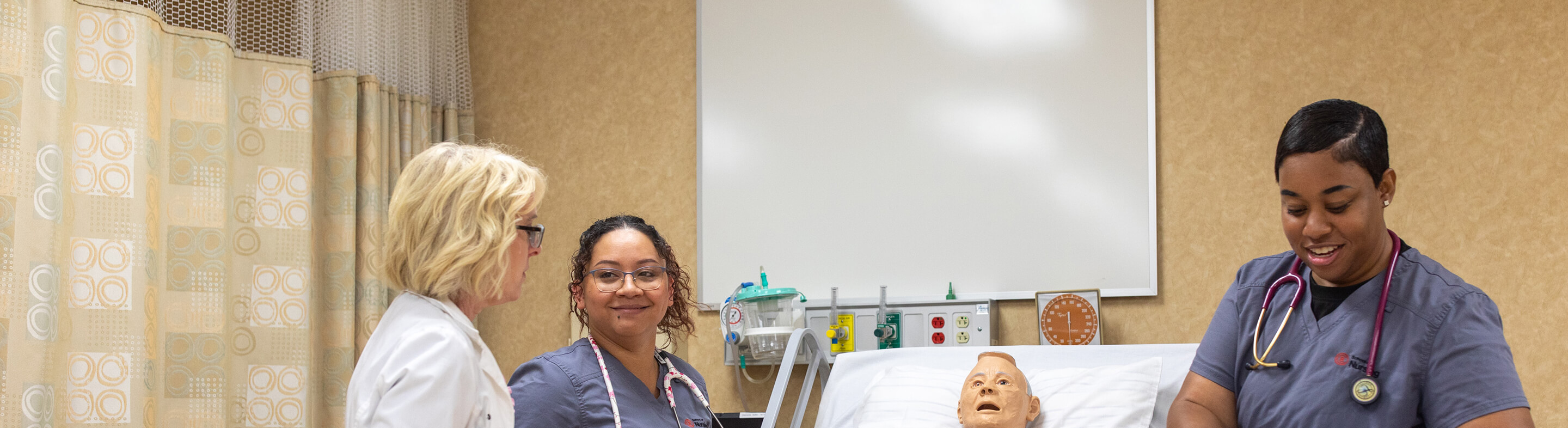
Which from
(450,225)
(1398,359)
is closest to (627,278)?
(450,225)

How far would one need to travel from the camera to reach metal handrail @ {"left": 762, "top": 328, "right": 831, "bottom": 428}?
2.58m

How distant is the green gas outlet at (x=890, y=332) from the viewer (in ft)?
10.3

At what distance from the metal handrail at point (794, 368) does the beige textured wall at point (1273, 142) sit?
0.36m

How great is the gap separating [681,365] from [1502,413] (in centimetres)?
147

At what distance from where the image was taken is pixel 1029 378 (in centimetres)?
253

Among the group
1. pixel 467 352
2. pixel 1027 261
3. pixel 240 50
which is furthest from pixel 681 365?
pixel 240 50

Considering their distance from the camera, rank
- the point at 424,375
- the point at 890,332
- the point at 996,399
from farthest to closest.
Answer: the point at 890,332 → the point at 996,399 → the point at 424,375

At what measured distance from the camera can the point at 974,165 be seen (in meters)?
3.22

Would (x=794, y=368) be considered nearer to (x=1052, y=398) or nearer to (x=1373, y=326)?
(x=1052, y=398)

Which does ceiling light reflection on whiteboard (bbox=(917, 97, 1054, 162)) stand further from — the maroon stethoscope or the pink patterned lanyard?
the maroon stethoscope

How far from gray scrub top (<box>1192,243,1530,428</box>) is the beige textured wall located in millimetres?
1259

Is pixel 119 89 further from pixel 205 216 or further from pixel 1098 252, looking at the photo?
pixel 1098 252

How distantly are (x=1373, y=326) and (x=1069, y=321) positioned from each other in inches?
53.5

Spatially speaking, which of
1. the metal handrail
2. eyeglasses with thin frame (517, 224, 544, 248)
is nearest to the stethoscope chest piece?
eyeglasses with thin frame (517, 224, 544, 248)
